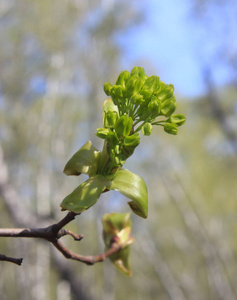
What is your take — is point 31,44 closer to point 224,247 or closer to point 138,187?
point 138,187

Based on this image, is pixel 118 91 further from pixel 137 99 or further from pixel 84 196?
pixel 84 196

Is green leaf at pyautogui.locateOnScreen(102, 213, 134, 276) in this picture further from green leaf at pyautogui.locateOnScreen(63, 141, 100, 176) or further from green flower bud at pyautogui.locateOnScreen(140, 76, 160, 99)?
green flower bud at pyautogui.locateOnScreen(140, 76, 160, 99)

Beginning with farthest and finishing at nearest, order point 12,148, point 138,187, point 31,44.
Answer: point 12,148 → point 31,44 → point 138,187

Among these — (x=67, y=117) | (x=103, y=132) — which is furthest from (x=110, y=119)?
(x=67, y=117)

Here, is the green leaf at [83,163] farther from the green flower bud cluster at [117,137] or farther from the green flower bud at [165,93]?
the green flower bud at [165,93]

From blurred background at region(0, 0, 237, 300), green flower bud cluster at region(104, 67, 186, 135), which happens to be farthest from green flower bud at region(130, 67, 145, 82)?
blurred background at region(0, 0, 237, 300)

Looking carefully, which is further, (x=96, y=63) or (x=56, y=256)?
(x=96, y=63)

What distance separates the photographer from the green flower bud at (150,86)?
0.50 metres

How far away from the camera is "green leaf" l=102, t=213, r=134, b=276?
67 centimetres

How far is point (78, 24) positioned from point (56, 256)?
5.67m

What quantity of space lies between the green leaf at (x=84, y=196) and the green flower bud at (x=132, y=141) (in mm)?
73

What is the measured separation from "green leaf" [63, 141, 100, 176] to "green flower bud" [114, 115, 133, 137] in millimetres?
79

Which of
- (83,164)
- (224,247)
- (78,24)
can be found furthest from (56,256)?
(224,247)

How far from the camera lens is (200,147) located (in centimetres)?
1109
